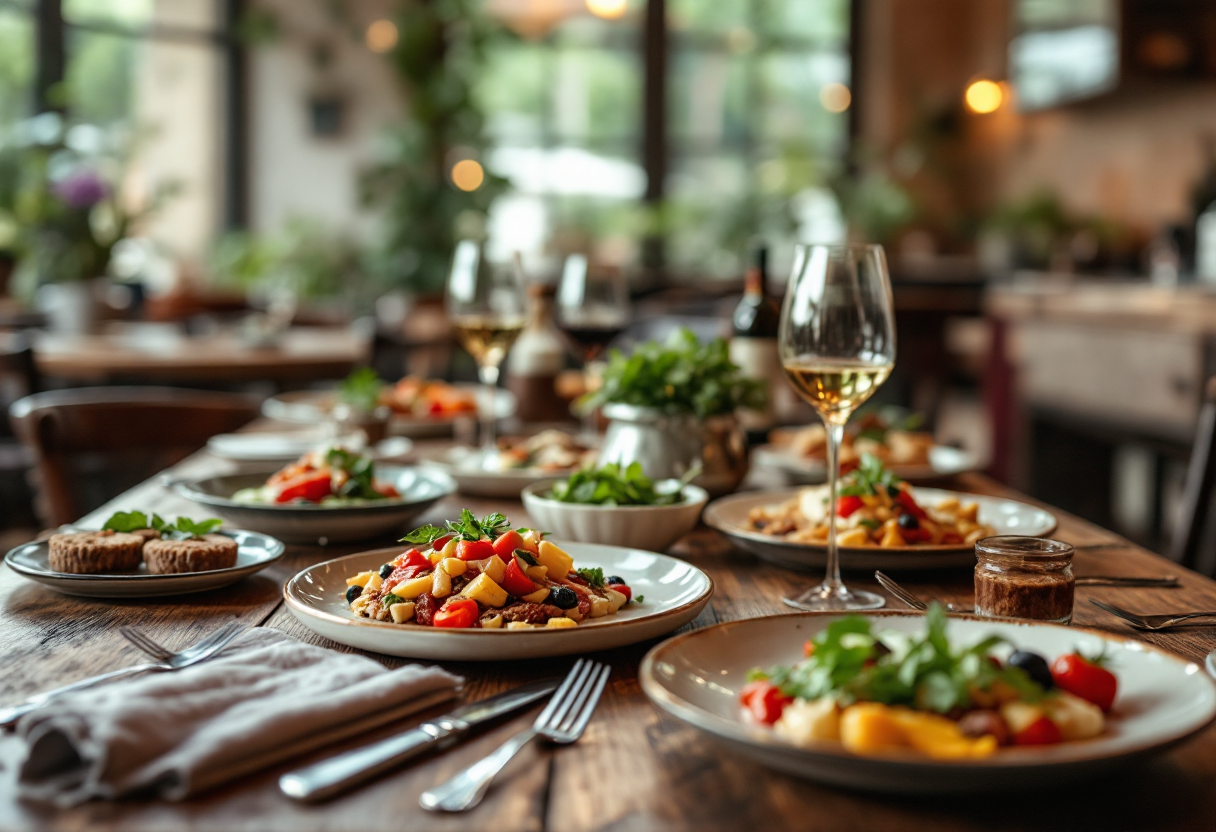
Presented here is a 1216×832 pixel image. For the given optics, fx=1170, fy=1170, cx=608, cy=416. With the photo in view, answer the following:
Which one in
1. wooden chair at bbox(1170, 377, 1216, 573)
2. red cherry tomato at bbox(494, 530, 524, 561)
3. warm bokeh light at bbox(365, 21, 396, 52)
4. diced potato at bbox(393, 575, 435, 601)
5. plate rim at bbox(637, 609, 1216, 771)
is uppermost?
warm bokeh light at bbox(365, 21, 396, 52)

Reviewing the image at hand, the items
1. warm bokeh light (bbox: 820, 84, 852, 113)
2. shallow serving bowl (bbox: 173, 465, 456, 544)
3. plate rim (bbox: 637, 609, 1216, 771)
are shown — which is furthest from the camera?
warm bokeh light (bbox: 820, 84, 852, 113)

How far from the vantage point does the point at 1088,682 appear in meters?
0.71

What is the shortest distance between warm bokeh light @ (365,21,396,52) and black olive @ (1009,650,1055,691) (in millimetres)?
9208

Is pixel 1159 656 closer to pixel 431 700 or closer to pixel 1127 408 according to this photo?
pixel 431 700

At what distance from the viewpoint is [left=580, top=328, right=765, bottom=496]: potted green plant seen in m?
1.50

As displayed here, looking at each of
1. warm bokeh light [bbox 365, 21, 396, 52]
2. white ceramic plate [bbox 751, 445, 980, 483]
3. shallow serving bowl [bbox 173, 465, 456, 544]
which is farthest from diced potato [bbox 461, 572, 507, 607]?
warm bokeh light [bbox 365, 21, 396, 52]

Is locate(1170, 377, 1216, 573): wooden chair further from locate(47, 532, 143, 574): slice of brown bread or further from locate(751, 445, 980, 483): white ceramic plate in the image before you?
locate(47, 532, 143, 574): slice of brown bread

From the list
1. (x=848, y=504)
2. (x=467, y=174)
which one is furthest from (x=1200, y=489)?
(x=467, y=174)

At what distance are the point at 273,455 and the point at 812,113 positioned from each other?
943cm

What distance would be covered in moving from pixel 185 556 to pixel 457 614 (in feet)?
1.17

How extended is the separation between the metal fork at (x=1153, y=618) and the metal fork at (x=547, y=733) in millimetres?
479

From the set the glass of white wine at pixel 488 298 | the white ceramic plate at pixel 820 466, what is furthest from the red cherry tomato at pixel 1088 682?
the glass of white wine at pixel 488 298

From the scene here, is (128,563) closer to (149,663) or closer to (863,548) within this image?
(149,663)

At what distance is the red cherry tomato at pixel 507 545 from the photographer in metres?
0.93
